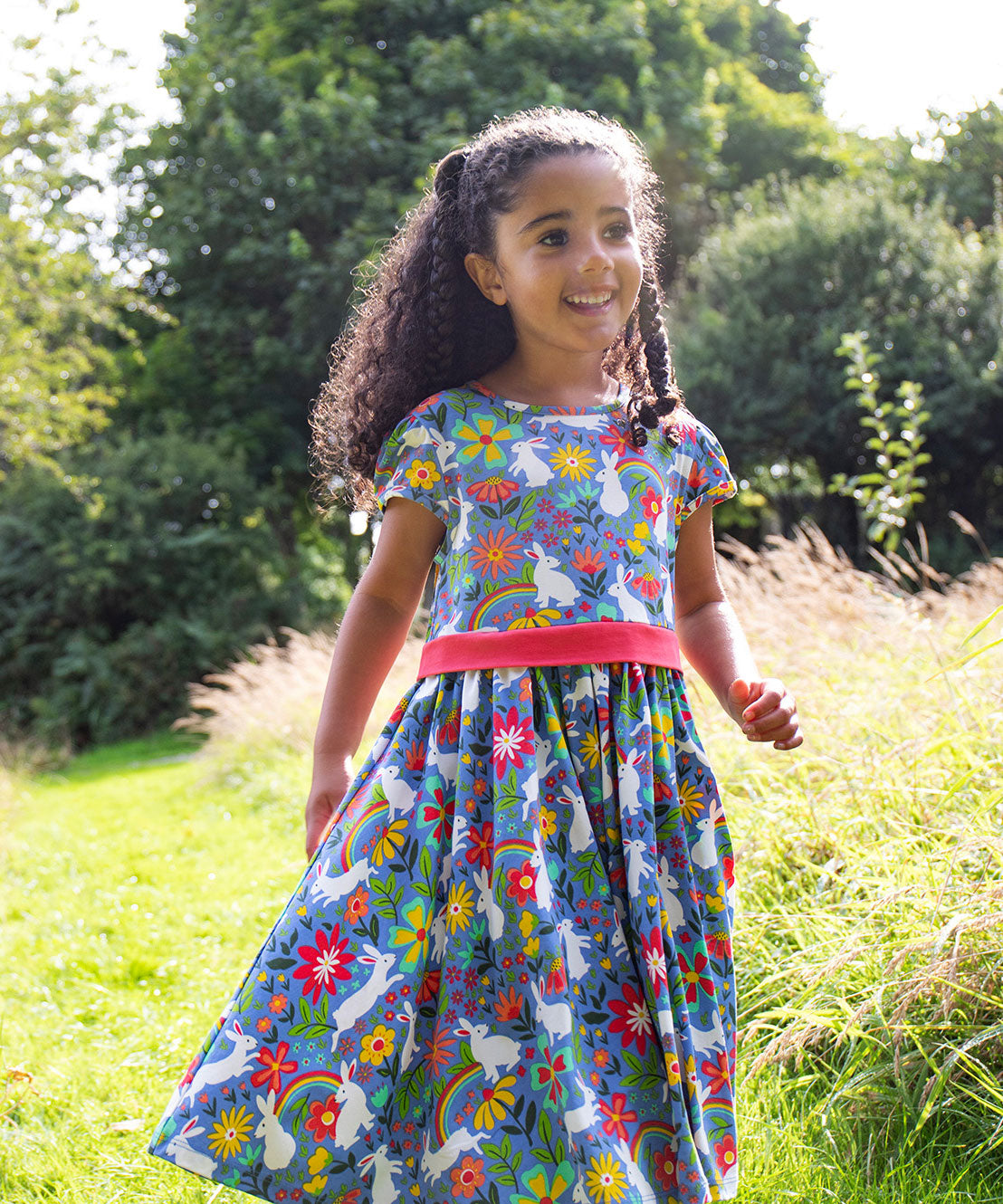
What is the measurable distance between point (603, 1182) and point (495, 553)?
0.83 metres

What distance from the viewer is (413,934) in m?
1.40

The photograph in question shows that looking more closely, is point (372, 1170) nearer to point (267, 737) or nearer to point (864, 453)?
point (267, 737)

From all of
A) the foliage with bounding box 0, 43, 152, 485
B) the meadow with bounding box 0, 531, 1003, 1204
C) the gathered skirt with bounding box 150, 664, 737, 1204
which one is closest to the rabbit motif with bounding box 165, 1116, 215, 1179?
the gathered skirt with bounding box 150, 664, 737, 1204

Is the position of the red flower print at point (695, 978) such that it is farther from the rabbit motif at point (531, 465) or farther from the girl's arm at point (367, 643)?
the rabbit motif at point (531, 465)

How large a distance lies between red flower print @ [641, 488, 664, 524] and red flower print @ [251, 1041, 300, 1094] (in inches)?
36.0

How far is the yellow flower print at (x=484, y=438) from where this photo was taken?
5.18 feet

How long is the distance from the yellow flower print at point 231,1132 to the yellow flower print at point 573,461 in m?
0.98

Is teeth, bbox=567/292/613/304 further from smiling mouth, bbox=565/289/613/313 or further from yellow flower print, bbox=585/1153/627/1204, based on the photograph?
yellow flower print, bbox=585/1153/627/1204

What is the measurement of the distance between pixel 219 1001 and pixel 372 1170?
1.80 metres

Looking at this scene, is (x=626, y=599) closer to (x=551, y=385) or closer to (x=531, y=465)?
(x=531, y=465)

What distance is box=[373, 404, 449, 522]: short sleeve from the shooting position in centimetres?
160

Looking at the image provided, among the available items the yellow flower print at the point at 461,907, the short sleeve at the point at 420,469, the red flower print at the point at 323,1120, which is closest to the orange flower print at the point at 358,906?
the yellow flower print at the point at 461,907

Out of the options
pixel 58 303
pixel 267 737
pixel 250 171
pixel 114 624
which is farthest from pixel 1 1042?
pixel 250 171

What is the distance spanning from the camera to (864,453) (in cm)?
1175
